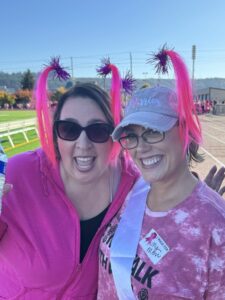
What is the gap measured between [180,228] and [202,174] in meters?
7.35

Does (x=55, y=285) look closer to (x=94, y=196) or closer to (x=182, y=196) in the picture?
(x=94, y=196)

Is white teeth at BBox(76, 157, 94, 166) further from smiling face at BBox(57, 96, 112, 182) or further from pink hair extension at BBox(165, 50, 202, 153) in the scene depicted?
pink hair extension at BBox(165, 50, 202, 153)

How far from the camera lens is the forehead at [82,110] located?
2273 mm

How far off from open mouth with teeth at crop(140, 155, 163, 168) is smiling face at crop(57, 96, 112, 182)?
493 millimetres

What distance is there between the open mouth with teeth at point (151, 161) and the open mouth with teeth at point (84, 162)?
50 centimetres

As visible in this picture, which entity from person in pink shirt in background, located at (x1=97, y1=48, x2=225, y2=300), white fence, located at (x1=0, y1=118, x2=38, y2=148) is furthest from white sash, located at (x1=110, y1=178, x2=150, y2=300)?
white fence, located at (x1=0, y1=118, x2=38, y2=148)

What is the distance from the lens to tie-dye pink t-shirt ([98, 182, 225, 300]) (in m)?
1.53

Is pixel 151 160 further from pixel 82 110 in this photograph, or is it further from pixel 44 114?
pixel 44 114

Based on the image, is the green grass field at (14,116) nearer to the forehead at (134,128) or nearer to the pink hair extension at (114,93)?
the pink hair extension at (114,93)

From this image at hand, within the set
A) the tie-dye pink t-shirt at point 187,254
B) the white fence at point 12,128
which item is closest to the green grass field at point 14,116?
the white fence at point 12,128

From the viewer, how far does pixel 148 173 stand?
1.85 metres

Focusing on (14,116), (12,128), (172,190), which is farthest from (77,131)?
(14,116)

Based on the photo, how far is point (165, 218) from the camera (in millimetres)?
1733

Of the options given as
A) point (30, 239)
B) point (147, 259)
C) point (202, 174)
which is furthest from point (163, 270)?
point (202, 174)
